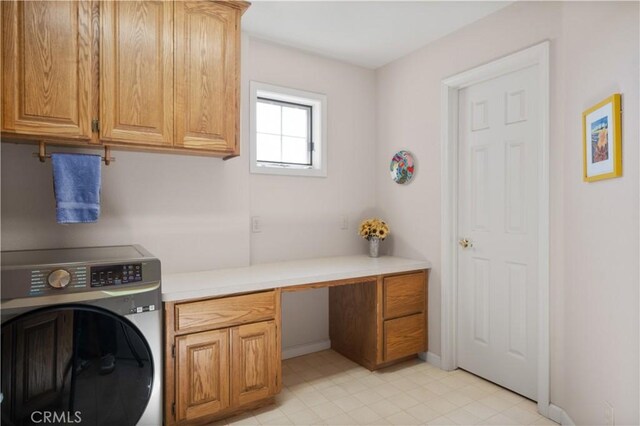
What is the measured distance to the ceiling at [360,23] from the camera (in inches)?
92.5

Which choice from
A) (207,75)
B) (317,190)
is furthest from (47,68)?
(317,190)

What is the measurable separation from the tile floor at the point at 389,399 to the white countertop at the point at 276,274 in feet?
2.46

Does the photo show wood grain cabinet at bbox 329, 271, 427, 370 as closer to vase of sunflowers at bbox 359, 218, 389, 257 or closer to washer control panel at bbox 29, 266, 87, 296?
vase of sunflowers at bbox 359, 218, 389, 257

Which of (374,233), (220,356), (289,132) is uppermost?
(289,132)

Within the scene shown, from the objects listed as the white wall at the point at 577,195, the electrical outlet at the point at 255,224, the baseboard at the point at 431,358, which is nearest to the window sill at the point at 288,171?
the electrical outlet at the point at 255,224

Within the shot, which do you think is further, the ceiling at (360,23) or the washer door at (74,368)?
the ceiling at (360,23)

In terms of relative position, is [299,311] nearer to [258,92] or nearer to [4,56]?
[258,92]

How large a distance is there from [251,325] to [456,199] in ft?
5.63

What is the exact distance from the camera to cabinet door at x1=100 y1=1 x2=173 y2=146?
1.88 metres

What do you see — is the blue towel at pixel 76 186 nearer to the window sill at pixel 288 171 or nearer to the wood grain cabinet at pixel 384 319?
the window sill at pixel 288 171

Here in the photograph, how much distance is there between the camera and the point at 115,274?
1.67 metres

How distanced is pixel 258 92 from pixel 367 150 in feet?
3.63

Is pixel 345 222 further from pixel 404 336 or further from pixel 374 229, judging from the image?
pixel 404 336

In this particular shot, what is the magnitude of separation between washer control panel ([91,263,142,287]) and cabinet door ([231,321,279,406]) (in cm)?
63
